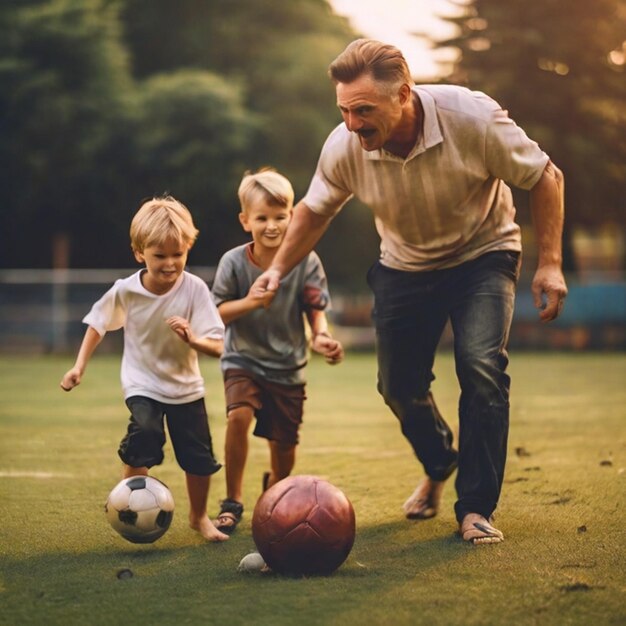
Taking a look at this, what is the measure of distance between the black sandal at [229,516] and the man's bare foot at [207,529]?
0.06 m

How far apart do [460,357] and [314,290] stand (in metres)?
1.14

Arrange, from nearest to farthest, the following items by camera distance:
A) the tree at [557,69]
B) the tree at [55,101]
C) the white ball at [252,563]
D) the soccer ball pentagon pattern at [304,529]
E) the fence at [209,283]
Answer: the soccer ball pentagon pattern at [304,529], the white ball at [252,563], the fence at [209,283], the tree at [55,101], the tree at [557,69]

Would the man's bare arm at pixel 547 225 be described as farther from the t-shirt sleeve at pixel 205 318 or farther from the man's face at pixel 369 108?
the t-shirt sleeve at pixel 205 318

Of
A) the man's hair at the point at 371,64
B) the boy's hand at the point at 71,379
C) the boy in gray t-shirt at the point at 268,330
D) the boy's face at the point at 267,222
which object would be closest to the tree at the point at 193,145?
the boy in gray t-shirt at the point at 268,330

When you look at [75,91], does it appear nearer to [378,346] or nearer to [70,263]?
[70,263]

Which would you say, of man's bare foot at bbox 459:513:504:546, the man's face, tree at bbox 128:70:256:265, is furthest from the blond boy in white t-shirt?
tree at bbox 128:70:256:265

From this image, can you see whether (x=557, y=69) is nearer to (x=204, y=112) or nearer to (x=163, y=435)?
(x=204, y=112)

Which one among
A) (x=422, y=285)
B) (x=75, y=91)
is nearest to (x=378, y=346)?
(x=422, y=285)

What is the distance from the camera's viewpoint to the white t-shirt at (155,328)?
5668 mm

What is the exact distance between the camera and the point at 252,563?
4.83 metres

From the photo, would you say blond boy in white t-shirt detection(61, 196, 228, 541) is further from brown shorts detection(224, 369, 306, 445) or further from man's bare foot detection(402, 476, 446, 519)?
man's bare foot detection(402, 476, 446, 519)

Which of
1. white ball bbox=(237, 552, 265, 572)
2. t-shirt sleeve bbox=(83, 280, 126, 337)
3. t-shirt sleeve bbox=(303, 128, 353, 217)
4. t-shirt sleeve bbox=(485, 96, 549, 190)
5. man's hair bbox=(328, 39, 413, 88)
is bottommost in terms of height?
white ball bbox=(237, 552, 265, 572)

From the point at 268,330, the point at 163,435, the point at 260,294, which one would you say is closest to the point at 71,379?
the point at 163,435

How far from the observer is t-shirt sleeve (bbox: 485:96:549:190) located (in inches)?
211
